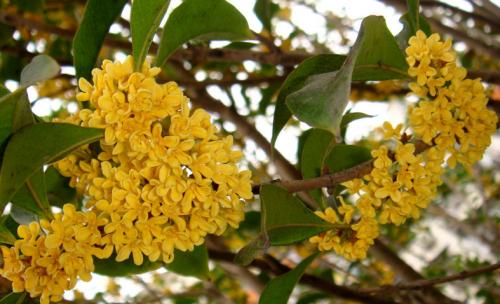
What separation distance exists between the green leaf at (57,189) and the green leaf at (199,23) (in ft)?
1.25

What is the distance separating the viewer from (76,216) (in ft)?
2.46

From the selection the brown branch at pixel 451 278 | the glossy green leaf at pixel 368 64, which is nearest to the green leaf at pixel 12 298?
the glossy green leaf at pixel 368 64

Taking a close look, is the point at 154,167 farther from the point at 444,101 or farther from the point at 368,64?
the point at 444,101

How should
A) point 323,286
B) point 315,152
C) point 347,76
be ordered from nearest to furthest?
point 347,76 → point 315,152 → point 323,286

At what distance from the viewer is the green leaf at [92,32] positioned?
0.85m

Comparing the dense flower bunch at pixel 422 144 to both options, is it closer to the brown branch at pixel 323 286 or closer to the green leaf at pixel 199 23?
the green leaf at pixel 199 23

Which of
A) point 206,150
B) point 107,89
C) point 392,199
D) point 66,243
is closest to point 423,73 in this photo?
point 392,199

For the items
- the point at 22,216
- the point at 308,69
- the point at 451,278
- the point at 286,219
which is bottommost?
the point at 451,278

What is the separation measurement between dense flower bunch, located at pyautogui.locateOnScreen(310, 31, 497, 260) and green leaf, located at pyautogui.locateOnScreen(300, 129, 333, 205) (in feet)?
0.36

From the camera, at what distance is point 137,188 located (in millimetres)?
722

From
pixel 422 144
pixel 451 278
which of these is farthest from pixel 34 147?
pixel 451 278

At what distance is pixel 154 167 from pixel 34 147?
15 centimetres

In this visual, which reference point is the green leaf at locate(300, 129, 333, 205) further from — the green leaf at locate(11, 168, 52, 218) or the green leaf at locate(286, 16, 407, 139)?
the green leaf at locate(11, 168, 52, 218)

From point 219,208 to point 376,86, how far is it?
1539 mm
